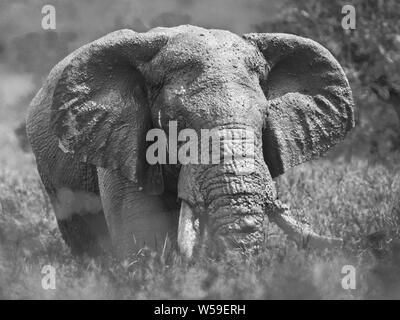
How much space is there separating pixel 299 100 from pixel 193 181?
3.41 ft

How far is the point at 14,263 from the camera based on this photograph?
6.15m

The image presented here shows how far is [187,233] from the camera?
575 cm

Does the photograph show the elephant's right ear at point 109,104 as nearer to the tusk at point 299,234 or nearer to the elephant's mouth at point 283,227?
the elephant's mouth at point 283,227

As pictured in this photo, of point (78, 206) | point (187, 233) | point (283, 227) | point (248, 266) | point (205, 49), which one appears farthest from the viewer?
point (78, 206)

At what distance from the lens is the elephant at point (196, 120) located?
570 centimetres

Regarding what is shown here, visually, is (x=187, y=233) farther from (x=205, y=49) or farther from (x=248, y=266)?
(x=205, y=49)

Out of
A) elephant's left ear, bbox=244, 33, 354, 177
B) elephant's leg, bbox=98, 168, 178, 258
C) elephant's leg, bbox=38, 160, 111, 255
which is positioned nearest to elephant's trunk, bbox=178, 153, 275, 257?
elephant's left ear, bbox=244, 33, 354, 177

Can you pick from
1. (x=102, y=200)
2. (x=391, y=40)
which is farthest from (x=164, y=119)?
(x=391, y=40)

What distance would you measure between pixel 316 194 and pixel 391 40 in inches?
189

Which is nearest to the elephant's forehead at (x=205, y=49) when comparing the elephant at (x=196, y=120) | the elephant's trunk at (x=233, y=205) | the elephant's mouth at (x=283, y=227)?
the elephant at (x=196, y=120)

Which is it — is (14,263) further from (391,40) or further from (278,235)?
(391,40)

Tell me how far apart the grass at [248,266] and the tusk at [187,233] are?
0.25 feet

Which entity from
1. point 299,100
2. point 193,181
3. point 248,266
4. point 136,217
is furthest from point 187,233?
point 299,100

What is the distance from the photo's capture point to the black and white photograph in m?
5.58
